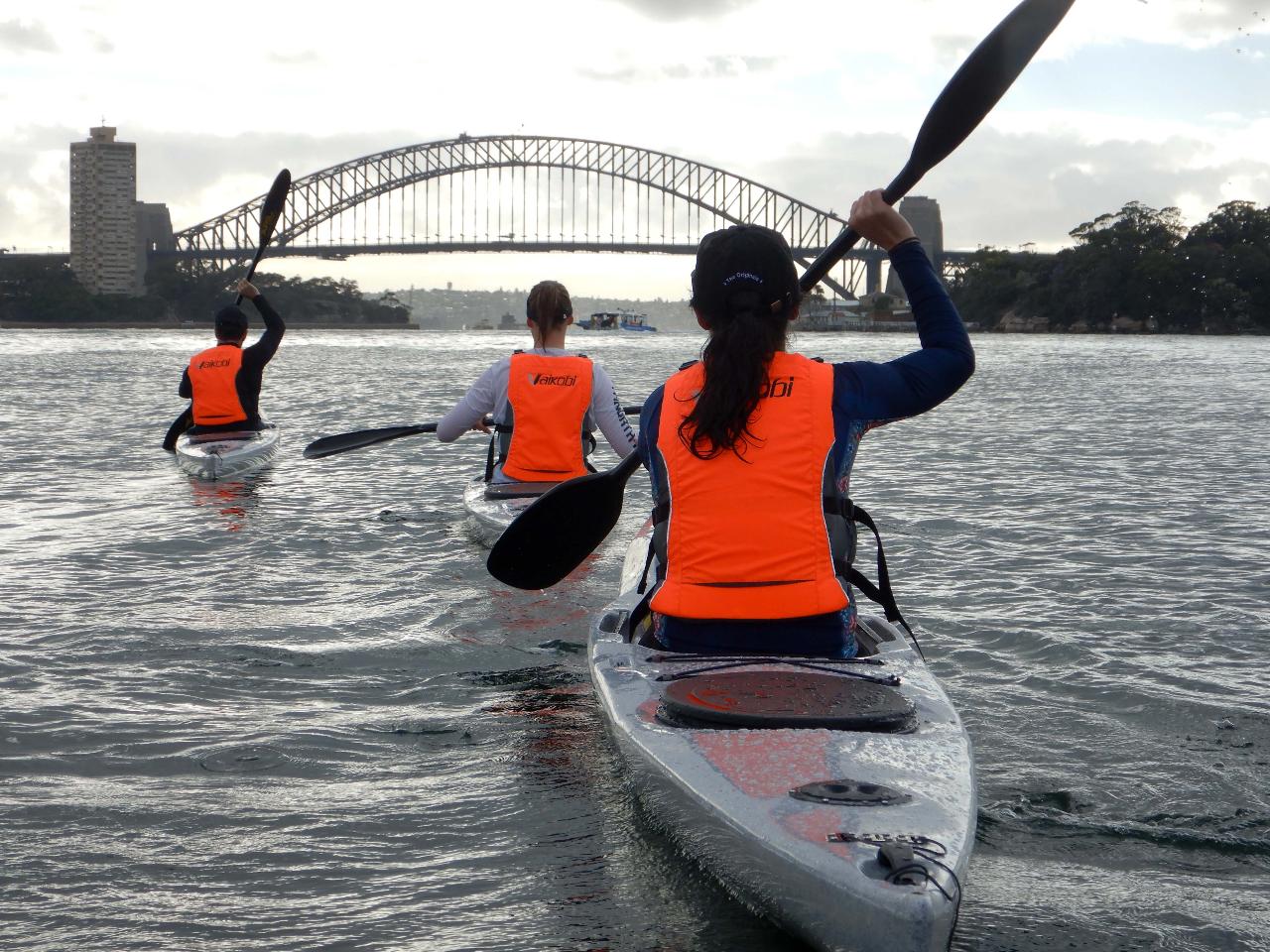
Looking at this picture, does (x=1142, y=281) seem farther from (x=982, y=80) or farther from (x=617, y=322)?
(x=982, y=80)

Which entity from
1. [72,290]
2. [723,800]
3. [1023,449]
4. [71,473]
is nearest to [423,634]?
[723,800]

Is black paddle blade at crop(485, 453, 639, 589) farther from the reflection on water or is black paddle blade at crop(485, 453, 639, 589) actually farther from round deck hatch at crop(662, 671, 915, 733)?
the reflection on water

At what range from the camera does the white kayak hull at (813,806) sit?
8.14 ft

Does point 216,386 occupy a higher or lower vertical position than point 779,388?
lower

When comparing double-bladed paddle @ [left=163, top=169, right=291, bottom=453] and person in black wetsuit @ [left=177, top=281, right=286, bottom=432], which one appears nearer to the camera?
person in black wetsuit @ [left=177, top=281, right=286, bottom=432]

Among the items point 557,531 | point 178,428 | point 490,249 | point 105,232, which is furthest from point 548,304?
point 105,232

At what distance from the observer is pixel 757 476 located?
11.2 feet

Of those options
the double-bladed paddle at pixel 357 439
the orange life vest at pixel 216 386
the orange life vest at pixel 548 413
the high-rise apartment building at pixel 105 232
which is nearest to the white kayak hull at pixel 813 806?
the orange life vest at pixel 548 413

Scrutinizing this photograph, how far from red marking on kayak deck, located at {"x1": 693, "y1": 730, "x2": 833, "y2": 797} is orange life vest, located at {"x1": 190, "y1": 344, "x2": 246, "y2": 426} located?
8.80m

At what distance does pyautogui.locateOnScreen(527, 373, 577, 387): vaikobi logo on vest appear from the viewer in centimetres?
760

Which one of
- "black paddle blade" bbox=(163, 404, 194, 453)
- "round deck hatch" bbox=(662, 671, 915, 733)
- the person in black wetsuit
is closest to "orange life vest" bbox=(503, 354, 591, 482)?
the person in black wetsuit

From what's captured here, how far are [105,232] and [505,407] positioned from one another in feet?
408

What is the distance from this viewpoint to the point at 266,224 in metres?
13.6

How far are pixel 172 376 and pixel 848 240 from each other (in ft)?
104
